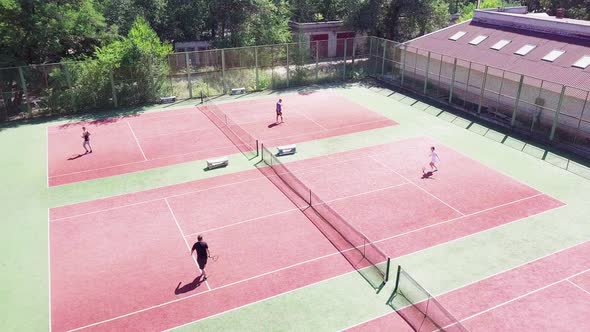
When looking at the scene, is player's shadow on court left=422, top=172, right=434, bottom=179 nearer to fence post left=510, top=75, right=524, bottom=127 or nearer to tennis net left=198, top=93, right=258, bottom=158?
tennis net left=198, top=93, right=258, bottom=158

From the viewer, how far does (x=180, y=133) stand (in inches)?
Answer: 1139

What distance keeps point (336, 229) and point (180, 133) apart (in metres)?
14.4

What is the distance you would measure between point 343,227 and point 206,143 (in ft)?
39.3

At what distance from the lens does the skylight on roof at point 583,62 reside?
28.3 meters

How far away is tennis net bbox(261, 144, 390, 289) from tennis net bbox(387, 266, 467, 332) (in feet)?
2.29

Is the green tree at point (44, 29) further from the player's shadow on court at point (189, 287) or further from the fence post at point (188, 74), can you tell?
the player's shadow on court at point (189, 287)

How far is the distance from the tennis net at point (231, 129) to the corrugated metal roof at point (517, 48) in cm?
1715

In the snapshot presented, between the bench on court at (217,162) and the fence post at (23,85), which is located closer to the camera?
the bench on court at (217,162)

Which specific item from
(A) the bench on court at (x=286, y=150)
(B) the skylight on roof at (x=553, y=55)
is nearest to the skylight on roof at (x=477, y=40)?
(B) the skylight on roof at (x=553, y=55)

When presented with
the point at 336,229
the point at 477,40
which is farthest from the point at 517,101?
the point at 336,229

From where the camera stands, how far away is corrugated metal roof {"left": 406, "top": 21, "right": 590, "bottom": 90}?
28.6 metres

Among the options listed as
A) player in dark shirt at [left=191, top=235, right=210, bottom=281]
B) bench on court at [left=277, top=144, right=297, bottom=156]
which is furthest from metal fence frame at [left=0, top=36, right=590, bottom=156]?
player in dark shirt at [left=191, top=235, right=210, bottom=281]

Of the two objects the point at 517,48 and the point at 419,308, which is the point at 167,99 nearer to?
the point at 517,48

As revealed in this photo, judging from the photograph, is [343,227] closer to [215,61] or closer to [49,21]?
[215,61]
